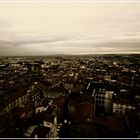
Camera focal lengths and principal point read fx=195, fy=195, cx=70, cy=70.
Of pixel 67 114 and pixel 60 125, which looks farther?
pixel 67 114

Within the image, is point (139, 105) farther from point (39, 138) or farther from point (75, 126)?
point (39, 138)

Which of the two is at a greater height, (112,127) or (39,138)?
(39,138)

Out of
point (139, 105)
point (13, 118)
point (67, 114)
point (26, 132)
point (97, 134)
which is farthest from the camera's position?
point (139, 105)

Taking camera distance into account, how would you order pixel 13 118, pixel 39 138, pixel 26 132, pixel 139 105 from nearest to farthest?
pixel 39 138
pixel 26 132
pixel 13 118
pixel 139 105

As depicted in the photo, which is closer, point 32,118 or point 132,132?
point 132,132

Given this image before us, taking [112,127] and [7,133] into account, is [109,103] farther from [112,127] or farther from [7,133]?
[7,133]

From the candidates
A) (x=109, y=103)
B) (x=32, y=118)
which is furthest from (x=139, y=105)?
(x=32, y=118)

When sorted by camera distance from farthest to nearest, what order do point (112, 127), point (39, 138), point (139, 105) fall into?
point (139, 105)
point (112, 127)
point (39, 138)

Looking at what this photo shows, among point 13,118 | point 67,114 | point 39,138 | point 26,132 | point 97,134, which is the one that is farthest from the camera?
point 67,114

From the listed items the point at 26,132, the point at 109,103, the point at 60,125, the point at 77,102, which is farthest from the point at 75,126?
the point at 109,103
